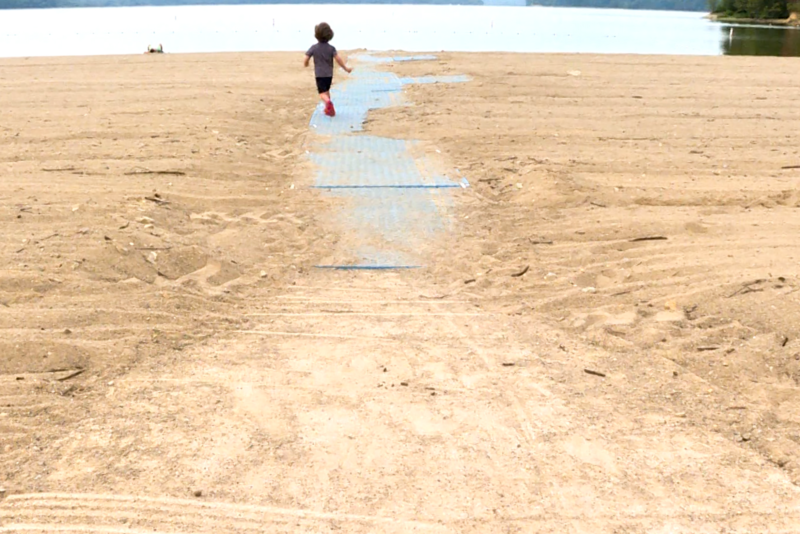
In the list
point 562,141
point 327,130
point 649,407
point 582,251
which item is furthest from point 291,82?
point 649,407

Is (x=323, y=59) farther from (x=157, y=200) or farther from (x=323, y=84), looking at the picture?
(x=157, y=200)

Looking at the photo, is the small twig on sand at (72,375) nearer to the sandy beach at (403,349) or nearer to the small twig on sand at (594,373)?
the sandy beach at (403,349)

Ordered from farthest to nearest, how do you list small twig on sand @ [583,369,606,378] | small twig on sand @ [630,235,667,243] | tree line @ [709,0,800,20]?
1. tree line @ [709,0,800,20]
2. small twig on sand @ [630,235,667,243]
3. small twig on sand @ [583,369,606,378]

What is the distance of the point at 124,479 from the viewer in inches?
111

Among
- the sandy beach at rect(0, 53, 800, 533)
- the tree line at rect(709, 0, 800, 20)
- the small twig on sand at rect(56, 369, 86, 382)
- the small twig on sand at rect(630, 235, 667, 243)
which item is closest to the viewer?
the sandy beach at rect(0, 53, 800, 533)

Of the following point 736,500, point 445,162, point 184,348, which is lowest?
point 736,500

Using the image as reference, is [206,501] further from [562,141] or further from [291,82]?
[291,82]

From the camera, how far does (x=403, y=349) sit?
4.02 m

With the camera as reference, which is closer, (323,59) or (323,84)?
(323,59)

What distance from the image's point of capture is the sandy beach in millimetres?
2768

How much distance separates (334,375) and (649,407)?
1548mm

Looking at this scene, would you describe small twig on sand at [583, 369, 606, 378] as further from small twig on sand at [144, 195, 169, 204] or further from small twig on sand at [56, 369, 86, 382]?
small twig on sand at [144, 195, 169, 204]

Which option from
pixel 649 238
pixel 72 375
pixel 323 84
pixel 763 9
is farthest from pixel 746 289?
pixel 763 9

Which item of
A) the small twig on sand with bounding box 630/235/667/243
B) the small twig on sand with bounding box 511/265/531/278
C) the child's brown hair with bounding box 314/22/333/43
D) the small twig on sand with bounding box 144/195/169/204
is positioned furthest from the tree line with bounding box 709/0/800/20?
the small twig on sand with bounding box 144/195/169/204
